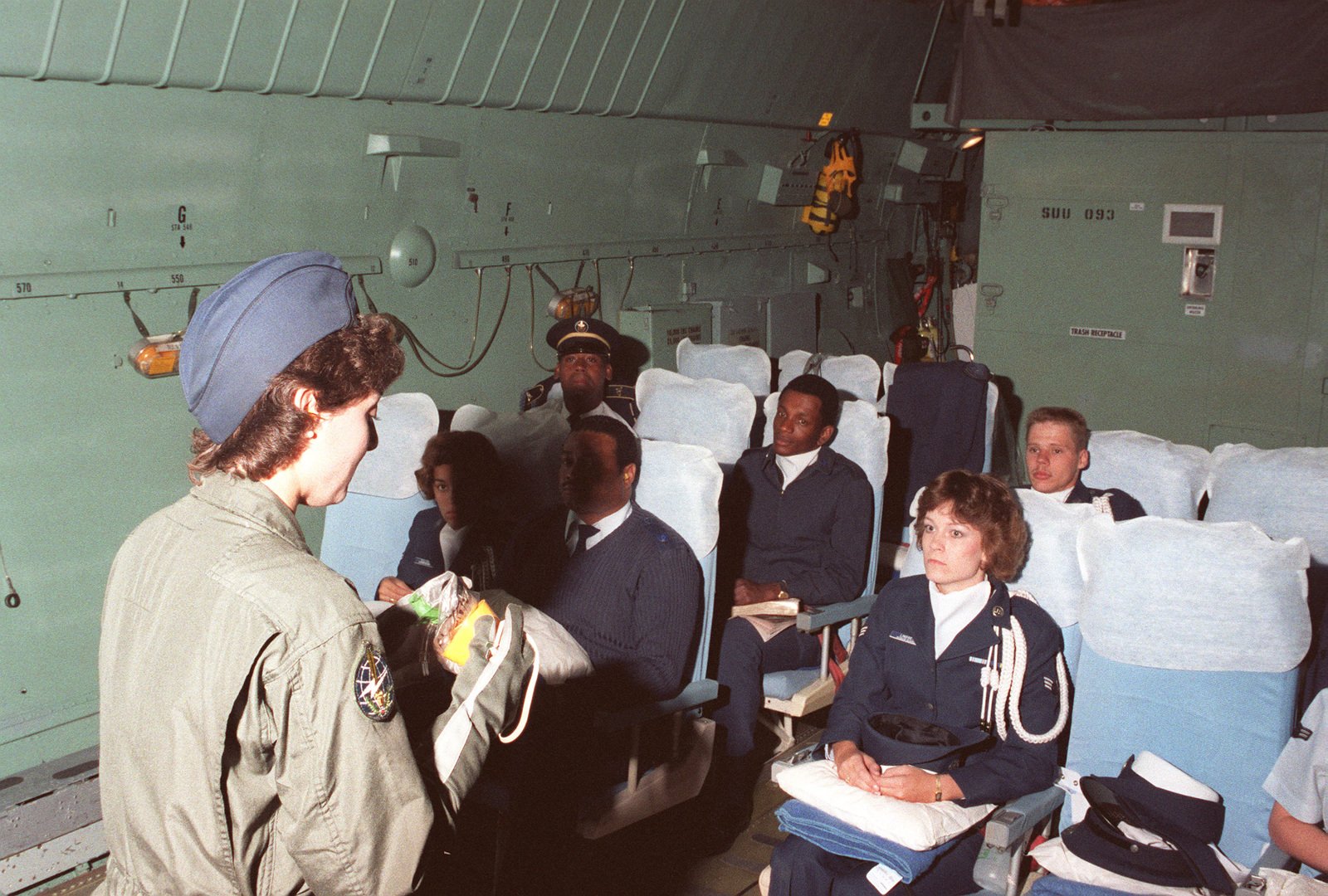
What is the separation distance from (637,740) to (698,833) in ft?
2.84

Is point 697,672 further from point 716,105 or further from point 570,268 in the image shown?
point 716,105

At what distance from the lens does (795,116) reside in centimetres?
830

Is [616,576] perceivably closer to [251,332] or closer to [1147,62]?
[251,332]

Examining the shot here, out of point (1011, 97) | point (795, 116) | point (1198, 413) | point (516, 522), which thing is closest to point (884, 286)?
point (795, 116)

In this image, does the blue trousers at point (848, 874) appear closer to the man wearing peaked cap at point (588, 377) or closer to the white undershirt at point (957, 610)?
the white undershirt at point (957, 610)

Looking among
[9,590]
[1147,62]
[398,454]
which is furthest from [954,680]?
[1147,62]

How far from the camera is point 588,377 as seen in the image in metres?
5.55

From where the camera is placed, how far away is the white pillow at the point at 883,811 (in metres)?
2.61

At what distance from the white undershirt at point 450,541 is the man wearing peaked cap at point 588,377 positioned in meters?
1.34

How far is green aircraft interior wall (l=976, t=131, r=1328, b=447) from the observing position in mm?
6613

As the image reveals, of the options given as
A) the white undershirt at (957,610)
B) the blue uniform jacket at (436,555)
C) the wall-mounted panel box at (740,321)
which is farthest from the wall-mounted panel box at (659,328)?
the white undershirt at (957,610)

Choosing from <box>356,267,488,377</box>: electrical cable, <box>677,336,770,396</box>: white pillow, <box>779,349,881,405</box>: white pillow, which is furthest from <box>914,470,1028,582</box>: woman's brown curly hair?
<box>356,267,488,377</box>: electrical cable

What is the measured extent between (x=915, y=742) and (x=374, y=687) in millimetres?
1838

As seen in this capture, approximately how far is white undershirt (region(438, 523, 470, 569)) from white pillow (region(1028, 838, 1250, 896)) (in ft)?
7.54
